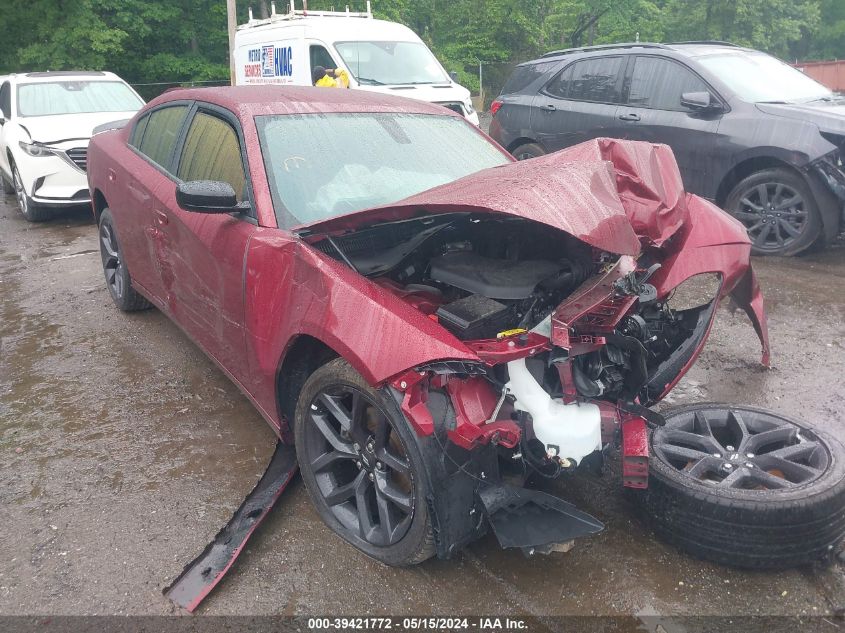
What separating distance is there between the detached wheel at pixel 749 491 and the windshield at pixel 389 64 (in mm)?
8220

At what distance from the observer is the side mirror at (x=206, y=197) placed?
9.07ft

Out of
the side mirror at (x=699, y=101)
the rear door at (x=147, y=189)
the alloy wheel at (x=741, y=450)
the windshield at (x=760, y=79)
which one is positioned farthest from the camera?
the windshield at (x=760, y=79)

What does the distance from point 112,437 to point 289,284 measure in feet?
5.25

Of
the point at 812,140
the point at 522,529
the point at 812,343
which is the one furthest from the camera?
the point at 812,140

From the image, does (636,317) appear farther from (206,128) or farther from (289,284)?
(206,128)

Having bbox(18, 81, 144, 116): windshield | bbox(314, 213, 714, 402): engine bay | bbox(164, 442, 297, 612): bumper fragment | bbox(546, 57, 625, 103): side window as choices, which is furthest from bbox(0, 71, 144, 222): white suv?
bbox(314, 213, 714, 402): engine bay

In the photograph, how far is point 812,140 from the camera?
5578 mm

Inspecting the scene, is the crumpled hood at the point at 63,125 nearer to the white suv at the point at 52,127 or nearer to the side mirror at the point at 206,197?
the white suv at the point at 52,127

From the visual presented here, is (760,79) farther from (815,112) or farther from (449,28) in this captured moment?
(449,28)

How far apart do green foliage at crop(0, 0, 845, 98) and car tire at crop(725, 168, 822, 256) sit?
736 inches

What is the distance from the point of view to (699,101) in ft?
20.1

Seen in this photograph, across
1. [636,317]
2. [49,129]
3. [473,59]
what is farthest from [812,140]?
[473,59]

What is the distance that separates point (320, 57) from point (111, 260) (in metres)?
6.33

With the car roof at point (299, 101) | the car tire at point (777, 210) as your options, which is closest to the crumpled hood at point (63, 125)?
the car roof at point (299, 101)
